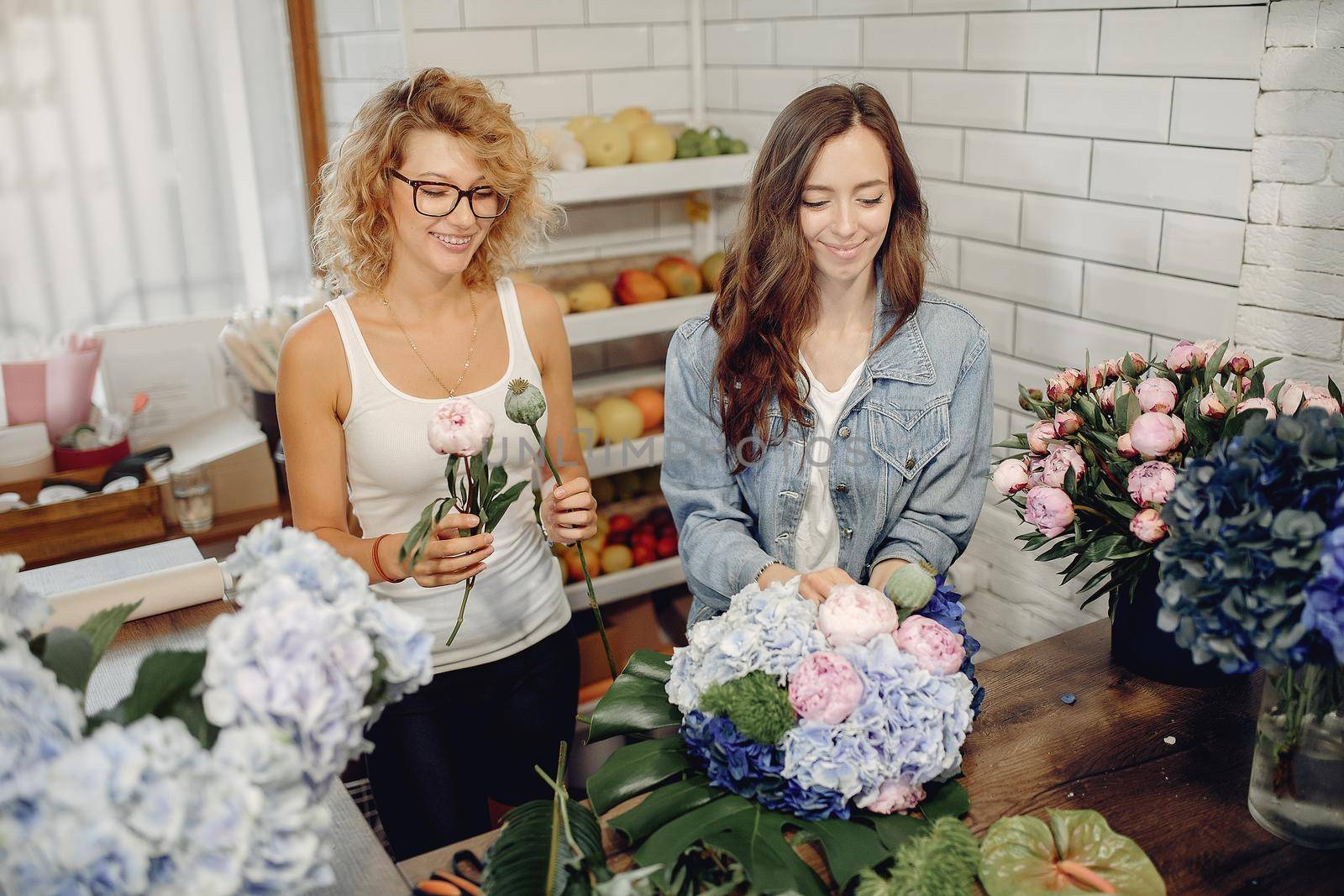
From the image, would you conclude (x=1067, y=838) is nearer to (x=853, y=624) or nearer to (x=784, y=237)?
(x=853, y=624)

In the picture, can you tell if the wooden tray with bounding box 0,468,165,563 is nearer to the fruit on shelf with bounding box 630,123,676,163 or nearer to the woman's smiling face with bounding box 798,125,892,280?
the fruit on shelf with bounding box 630,123,676,163

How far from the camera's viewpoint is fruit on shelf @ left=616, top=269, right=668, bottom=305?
299 cm

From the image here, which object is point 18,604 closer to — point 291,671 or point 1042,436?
point 291,671

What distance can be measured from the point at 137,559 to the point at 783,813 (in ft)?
4.07

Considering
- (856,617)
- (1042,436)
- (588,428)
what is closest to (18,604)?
(856,617)

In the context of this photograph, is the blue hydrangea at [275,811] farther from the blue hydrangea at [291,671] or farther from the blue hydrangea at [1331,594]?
the blue hydrangea at [1331,594]

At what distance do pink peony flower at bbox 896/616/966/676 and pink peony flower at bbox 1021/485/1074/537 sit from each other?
296mm

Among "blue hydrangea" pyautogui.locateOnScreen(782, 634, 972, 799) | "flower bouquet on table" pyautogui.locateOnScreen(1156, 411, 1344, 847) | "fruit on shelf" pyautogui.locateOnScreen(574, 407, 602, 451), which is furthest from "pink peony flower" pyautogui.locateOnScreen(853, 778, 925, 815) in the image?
"fruit on shelf" pyautogui.locateOnScreen(574, 407, 602, 451)

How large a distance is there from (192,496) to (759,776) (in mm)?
1897

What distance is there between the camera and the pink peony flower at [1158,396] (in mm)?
1402

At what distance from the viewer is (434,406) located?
1.83 m

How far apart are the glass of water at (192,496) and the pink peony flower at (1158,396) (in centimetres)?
206

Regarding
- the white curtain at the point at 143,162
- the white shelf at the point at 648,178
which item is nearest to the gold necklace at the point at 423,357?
the white shelf at the point at 648,178

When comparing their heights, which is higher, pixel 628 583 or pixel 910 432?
pixel 910 432
